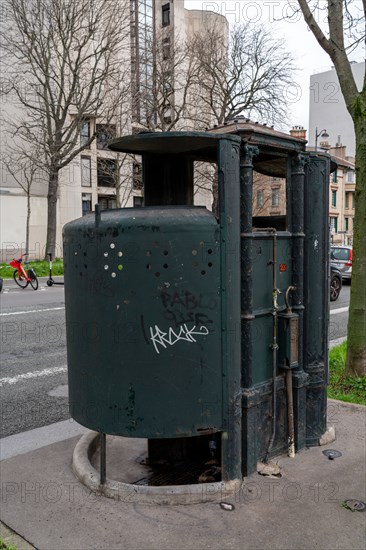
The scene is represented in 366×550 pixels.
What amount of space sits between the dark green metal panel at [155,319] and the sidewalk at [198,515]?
1.66 feet

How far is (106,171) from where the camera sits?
31969mm

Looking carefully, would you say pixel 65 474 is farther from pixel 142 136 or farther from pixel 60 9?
pixel 60 9

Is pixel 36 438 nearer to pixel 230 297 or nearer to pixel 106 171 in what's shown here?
pixel 230 297

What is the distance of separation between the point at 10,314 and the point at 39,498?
9.12 meters

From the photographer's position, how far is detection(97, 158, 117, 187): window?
31589 mm

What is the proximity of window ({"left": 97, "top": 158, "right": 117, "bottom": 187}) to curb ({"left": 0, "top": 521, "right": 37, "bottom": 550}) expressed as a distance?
28390mm

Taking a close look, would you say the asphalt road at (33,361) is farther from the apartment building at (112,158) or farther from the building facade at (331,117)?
the building facade at (331,117)

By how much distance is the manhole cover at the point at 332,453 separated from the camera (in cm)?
414

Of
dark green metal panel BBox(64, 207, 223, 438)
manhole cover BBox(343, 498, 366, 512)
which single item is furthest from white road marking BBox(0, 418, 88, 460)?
manhole cover BBox(343, 498, 366, 512)

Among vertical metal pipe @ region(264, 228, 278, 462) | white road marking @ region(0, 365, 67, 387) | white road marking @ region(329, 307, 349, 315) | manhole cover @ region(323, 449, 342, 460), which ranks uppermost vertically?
vertical metal pipe @ region(264, 228, 278, 462)

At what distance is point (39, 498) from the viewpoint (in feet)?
11.4

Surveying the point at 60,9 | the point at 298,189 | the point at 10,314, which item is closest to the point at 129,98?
the point at 60,9

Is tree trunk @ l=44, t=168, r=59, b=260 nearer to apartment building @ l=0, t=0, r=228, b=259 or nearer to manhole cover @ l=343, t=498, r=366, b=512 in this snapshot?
apartment building @ l=0, t=0, r=228, b=259

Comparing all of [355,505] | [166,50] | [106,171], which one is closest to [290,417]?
[355,505]
